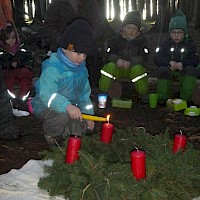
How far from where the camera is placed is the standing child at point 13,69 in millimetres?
6203

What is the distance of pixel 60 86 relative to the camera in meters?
4.04

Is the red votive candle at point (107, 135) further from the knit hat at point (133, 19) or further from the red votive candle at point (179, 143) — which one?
the knit hat at point (133, 19)

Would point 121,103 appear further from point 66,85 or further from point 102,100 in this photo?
point 66,85

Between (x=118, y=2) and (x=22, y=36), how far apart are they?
22.5 ft

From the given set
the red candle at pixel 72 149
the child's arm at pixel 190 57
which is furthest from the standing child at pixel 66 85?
the child's arm at pixel 190 57

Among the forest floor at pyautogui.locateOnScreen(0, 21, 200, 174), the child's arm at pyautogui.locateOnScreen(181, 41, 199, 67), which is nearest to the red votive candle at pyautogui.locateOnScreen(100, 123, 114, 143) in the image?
the forest floor at pyautogui.locateOnScreen(0, 21, 200, 174)

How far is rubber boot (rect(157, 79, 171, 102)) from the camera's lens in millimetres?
6188

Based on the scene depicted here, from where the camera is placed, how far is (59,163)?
3.09 meters

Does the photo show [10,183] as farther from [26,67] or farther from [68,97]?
[26,67]

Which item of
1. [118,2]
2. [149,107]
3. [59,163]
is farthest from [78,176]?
[118,2]

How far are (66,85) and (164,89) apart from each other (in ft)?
8.25

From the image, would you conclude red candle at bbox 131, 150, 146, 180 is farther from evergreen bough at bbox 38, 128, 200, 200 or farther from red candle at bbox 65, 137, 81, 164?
red candle at bbox 65, 137, 81, 164

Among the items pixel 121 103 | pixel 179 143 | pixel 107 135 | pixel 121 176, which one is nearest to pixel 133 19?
pixel 121 103

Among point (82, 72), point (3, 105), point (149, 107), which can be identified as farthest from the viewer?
point (149, 107)
